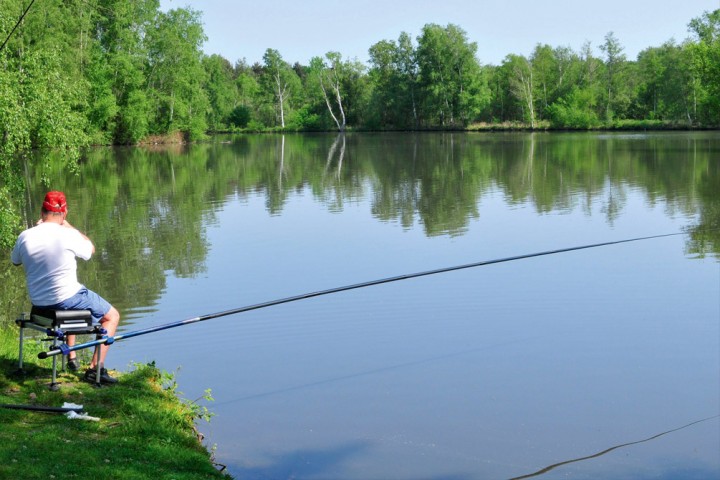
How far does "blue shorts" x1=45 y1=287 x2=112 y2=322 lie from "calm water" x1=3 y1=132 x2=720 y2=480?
1.47 meters

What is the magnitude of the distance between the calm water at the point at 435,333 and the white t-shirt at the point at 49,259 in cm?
186

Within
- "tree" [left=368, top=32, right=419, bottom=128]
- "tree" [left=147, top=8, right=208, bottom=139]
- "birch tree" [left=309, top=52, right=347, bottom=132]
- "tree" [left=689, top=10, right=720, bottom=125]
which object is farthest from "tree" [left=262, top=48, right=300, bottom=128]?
"tree" [left=689, top=10, right=720, bottom=125]

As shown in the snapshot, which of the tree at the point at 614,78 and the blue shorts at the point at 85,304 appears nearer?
the blue shorts at the point at 85,304

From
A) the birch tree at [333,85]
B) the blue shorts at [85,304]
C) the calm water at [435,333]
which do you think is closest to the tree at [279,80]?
the birch tree at [333,85]

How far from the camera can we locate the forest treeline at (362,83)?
→ 61438 mm

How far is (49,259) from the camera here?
22.1ft

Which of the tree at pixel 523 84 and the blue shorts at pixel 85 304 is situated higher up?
the tree at pixel 523 84

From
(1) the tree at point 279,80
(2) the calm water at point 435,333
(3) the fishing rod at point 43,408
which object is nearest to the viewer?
(3) the fishing rod at point 43,408

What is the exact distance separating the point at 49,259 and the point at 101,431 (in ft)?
5.04

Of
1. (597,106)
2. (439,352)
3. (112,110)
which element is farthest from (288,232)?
(597,106)

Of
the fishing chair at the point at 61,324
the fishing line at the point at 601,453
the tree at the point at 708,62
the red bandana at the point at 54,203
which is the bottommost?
the fishing line at the point at 601,453

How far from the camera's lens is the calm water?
24.0ft

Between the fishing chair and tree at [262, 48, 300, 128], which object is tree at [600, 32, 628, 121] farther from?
the fishing chair

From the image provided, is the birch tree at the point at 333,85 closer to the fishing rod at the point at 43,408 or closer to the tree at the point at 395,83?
the tree at the point at 395,83
